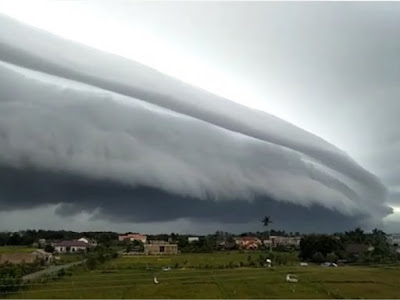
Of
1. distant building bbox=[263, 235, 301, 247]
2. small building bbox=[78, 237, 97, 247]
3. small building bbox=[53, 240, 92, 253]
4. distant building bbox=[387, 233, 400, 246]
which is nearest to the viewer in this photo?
small building bbox=[53, 240, 92, 253]

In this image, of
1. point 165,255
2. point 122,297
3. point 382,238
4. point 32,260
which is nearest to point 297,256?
point 382,238

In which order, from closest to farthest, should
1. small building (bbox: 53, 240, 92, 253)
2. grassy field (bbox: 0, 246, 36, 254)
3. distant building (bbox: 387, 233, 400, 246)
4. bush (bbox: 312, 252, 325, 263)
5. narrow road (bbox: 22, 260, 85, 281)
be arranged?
narrow road (bbox: 22, 260, 85, 281), grassy field (bbox: 0, 246, 36, 254), small building (bbox: 53, 240, 92, 253), bush (bbox: 312, 252, 325, 263), distant building (bbox: 387, 233, 400, 246)

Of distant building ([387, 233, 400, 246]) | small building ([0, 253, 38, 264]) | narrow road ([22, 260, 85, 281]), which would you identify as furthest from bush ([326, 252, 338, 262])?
small building ([0, 253, 38, 264])

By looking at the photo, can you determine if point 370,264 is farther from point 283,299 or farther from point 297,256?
point 283,299

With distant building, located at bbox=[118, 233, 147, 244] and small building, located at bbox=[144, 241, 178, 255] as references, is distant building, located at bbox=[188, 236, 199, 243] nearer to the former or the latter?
small building, located at bbox=[144, 241, 178, 255]

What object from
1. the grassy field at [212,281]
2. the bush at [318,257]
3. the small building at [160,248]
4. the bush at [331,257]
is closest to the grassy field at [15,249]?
the grassy field at [212,281]

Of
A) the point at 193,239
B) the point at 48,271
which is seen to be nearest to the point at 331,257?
the point at 193,239
